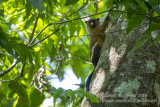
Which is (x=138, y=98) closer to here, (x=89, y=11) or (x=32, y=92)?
(x=32, y=92)

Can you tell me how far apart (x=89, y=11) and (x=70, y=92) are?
174 cm

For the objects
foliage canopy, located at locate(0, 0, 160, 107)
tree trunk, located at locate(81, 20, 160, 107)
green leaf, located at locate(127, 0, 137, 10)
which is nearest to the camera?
green leaf, located at locate(127, 0, 137, 10)

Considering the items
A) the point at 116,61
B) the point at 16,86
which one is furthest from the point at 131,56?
the point at 16,86

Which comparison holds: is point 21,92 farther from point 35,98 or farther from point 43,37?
point 43,37

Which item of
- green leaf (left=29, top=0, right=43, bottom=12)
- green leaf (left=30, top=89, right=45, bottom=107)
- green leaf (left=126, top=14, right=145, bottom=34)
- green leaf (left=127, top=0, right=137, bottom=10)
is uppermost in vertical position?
green leaf (left=29, top=0, right=43, bottom=12)

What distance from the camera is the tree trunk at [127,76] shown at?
6.48 feet

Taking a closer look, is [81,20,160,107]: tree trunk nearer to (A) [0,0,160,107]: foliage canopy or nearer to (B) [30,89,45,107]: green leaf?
(A) [0,0,160,107]: foliage canopy

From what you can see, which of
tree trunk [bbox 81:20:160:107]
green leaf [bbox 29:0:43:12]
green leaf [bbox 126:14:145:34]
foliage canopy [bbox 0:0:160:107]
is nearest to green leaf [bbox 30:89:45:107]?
foliage canopy [bbox 0:0:160:107]

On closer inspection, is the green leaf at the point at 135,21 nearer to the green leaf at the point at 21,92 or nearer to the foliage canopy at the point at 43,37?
the foliage canopy at the point at 43,37

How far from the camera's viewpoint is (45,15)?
124 inches

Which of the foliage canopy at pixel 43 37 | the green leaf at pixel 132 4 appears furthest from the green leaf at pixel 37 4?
the green leaf at pixel 132 4

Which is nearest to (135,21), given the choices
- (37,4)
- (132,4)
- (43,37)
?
(132,4)

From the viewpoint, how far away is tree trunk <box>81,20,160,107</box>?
1.98 metres

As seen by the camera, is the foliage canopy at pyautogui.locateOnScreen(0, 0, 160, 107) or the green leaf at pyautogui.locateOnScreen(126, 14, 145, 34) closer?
the green leaf at pyautogui.locateOnScreen(126, 14, 145, 34)
